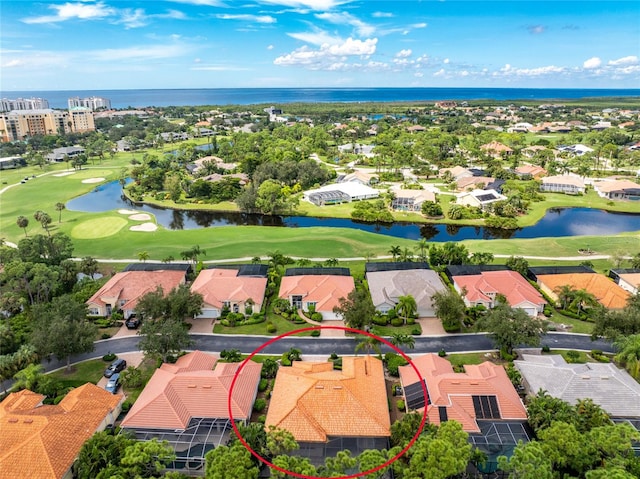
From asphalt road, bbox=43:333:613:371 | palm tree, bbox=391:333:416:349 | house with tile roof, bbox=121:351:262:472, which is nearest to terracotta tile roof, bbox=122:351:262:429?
house with tile roof, bbox=121:351:262:472

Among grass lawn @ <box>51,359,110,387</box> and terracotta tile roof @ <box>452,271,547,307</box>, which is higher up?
terracotta tile roof @ <box>452,271,547,307</box>

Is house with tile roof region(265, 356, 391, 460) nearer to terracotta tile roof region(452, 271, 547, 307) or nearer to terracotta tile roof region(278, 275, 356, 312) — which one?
terracotta tile roof region(278, 275, 356, 312)

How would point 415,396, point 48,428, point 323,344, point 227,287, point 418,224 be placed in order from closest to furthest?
point 48,428
point 415,396
point 323,344
point 227,287
point 418,224

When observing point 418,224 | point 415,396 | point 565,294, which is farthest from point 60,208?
point 565,294

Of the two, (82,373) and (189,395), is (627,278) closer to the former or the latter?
(189,395)

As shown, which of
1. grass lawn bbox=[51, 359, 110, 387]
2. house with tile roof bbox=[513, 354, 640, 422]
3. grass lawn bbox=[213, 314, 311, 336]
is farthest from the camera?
grass lawn bbox=[213, 314, 311, 336]

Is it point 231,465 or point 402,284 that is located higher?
point 402,284

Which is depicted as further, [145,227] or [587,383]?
[145,227]
